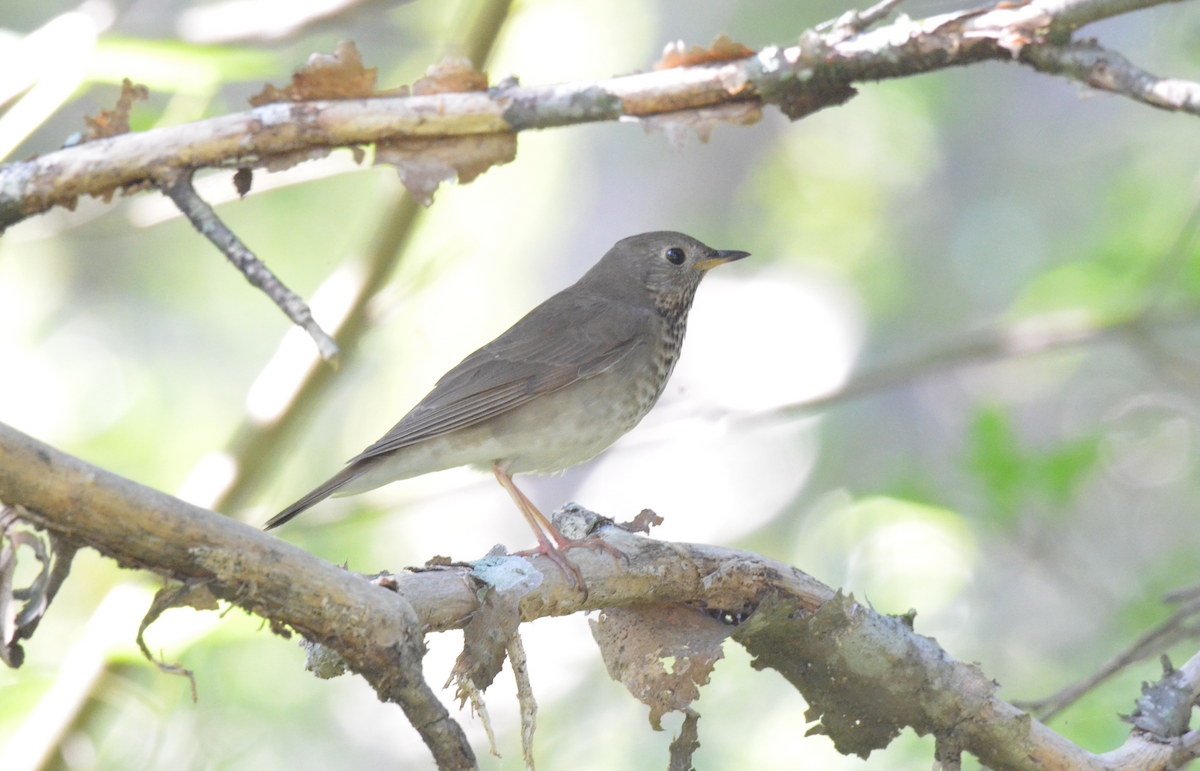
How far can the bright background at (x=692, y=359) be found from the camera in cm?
505

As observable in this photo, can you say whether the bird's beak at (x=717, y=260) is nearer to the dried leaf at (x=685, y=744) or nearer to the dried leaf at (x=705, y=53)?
the dried leaf at (x=705, y=53)

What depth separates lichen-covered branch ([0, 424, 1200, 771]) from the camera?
2.25m

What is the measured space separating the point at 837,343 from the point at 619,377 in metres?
5.09

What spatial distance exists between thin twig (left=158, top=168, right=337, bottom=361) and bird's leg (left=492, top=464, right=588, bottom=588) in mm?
928

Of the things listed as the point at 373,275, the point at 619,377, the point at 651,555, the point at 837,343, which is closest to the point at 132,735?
the point at 373,275

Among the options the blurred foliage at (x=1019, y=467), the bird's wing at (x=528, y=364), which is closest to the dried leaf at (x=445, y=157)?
the bird's wing at (x=528, y=364)

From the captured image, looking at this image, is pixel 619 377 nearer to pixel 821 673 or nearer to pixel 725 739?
pixel 821 673

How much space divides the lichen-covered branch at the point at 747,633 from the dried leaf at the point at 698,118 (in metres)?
1.29

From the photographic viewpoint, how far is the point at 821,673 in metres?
3.21

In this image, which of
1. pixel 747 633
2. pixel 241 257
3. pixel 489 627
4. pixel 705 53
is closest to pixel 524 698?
pixel 489 627

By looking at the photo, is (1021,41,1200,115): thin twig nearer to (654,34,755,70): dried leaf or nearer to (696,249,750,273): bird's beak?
(654,34,755,70): dried leaf

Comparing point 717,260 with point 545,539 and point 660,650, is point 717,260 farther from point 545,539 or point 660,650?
point 660,650

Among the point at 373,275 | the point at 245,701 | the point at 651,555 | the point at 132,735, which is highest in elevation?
the point at 373,275

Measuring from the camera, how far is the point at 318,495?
416 cm
